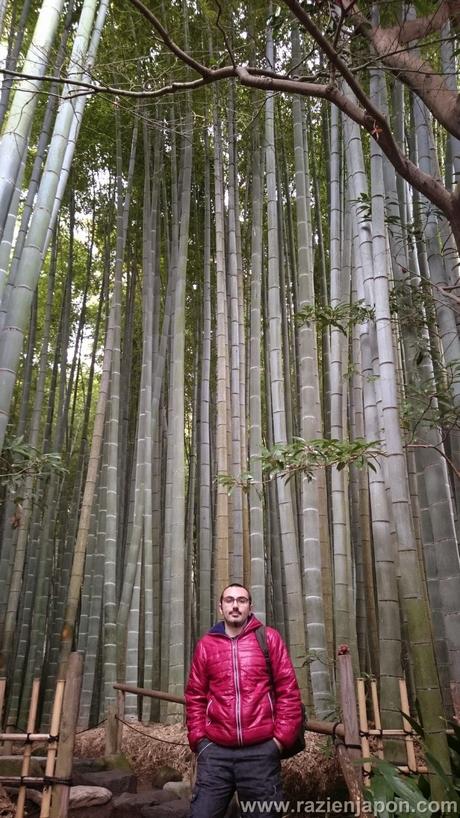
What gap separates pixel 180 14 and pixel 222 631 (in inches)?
204

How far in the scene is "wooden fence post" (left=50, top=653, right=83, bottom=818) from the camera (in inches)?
85.1

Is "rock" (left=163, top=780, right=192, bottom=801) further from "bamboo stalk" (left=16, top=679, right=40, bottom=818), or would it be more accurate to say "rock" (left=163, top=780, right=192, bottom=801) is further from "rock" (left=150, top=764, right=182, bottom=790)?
"bamboo stalk" (left=16, top=679, right=40, bottom=818)

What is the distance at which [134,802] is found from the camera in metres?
3.27

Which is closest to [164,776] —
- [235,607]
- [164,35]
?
[235,607]

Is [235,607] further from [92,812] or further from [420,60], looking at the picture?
[420,60]

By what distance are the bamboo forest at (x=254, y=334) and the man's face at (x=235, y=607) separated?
0.69 meters

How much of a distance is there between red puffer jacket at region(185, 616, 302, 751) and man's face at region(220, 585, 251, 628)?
0.12ft

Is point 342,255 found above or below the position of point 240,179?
below

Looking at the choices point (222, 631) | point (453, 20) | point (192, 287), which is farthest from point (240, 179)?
point (222, 631)

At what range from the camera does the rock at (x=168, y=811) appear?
307cm

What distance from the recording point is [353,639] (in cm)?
384

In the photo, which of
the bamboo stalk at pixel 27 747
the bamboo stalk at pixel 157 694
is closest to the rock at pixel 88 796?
the bamboo stalk at pixel 157 694

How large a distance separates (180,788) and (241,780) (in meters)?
2.24

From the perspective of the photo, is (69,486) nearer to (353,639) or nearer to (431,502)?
(353,639)
